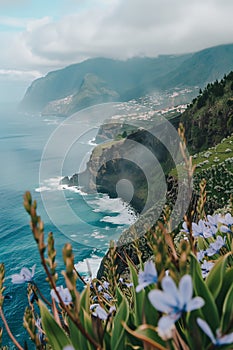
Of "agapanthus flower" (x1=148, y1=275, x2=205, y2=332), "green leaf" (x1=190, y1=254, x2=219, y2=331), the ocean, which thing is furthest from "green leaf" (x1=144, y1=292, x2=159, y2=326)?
the ocean

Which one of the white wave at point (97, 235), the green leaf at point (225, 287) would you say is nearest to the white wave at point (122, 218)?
the white wave at point (97, 235)

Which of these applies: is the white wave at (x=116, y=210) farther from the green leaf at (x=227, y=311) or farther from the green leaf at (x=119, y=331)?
the green leaf at (x=227, y=311)

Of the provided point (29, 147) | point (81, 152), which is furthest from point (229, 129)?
point (29, 147)

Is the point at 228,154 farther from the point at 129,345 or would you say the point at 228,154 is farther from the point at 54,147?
the point at 54,147

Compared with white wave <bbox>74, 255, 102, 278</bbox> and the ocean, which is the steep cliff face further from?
white wave <bbox>74, 255, 102, 278</bbox>

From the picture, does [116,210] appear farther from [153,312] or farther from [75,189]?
[153,312]

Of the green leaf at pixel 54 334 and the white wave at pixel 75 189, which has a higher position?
the green leaf at pixel 54 334
